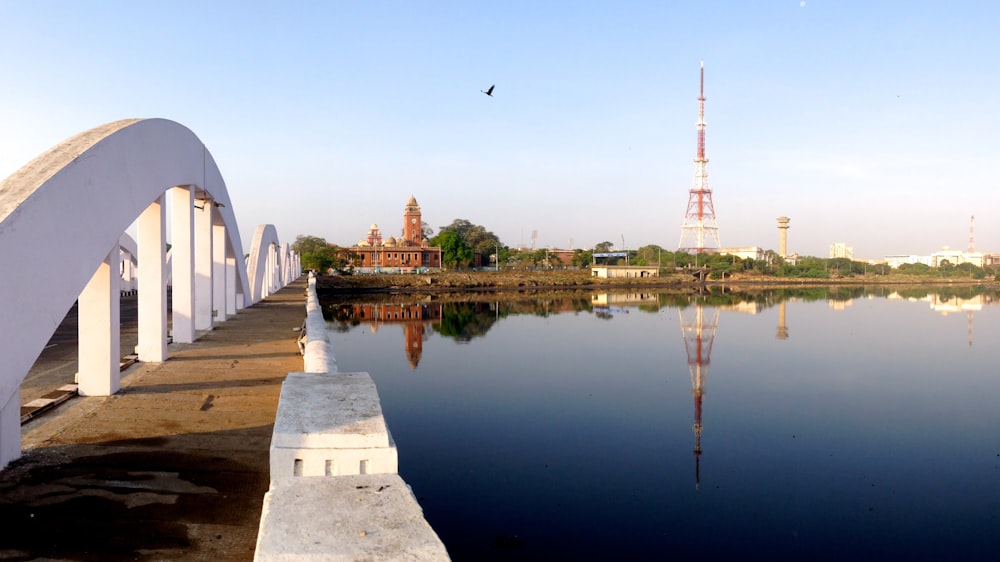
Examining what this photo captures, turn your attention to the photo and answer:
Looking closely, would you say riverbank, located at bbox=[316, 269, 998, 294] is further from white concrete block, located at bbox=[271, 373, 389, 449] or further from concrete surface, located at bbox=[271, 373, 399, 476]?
concrete surface, located at bbox=[271, 373, 399, 476]

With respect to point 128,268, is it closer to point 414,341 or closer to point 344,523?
point 414,341

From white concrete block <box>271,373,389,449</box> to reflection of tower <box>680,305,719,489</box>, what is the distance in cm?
752

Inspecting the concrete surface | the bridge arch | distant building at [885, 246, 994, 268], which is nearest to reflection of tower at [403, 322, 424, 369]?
the bridge arch

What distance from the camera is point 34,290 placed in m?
5.30

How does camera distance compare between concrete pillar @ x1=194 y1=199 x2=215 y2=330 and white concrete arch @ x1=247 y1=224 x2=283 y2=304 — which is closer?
concrete pillar @ x1=194 y1=199 x2=215 y2=330

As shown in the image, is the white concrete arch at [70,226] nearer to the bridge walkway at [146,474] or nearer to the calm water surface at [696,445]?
the bridge walkway at [146,474]

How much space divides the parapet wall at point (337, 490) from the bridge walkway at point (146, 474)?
112cm

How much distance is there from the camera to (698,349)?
25.9 meters

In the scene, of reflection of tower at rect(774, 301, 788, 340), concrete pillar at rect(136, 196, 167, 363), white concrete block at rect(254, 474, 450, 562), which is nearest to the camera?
white concrete block at rect(254, 474, 450, 562)

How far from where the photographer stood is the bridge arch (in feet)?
16.5

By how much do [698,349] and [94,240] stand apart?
22.9 metres

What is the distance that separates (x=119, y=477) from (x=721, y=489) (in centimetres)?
802

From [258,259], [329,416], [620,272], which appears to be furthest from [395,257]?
[329,416]

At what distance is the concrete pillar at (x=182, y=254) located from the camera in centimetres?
1220
